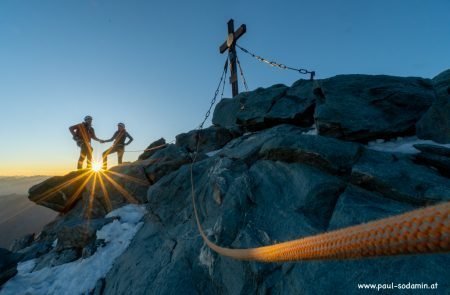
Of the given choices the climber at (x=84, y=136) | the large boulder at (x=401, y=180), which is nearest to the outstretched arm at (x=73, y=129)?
the climber at (x=84, y=136)

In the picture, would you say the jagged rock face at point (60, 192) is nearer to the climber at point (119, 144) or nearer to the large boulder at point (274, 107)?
the climber at point (119, 144)

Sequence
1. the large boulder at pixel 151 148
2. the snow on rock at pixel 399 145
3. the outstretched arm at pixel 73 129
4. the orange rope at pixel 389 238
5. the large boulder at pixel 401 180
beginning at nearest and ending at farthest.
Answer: the orange rope at pixel 389 238 < the large boulder at pixel 401 180 < the snow on rock at pixel 399 145 < the outstretched arm at pixel 73 129 < the large boulder at pixel 151 148

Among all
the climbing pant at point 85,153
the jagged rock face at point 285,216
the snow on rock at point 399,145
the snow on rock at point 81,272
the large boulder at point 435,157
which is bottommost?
the snow on rock at point 81,272

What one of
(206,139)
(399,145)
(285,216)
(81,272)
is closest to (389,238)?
(285,216)

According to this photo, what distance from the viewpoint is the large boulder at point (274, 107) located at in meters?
10.5

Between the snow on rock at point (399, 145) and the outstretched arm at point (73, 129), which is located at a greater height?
the outstretched arm at point (73, 129)

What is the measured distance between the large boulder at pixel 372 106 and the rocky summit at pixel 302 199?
0.03m

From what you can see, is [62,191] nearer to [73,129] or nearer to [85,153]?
[85,153]

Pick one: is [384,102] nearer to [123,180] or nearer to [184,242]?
[184,242]

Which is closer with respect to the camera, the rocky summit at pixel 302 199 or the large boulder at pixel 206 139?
the rocky summit at pixel 302 199

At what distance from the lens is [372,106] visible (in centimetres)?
797

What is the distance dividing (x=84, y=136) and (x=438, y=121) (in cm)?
1536

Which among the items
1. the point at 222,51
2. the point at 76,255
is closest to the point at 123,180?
the point at 76,255

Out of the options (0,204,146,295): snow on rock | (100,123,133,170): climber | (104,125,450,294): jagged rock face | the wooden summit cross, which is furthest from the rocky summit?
(100,123,133,170): climber
